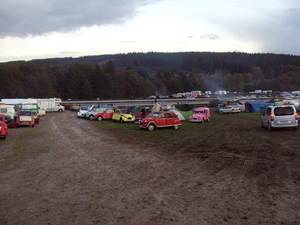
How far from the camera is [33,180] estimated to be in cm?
913

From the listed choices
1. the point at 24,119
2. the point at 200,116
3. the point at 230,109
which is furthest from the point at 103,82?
the point at 24,119

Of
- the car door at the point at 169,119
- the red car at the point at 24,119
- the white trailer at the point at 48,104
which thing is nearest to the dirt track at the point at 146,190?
the car door at the point at 169,119

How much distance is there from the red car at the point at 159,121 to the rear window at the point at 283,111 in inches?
319

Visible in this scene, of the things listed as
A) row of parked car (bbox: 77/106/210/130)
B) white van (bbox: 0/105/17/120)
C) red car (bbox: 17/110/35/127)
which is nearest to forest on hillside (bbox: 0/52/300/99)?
white van (bbox: 0/105/17/120)

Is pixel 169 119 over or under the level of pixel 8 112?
over

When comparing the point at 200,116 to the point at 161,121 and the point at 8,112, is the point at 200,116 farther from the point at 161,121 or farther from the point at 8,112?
the point at 8,112

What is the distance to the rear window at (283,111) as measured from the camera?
19641 mm

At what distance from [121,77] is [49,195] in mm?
97099

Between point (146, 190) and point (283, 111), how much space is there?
50.1 ft

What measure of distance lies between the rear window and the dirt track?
896cm

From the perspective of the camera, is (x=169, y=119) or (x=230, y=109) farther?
(x=230, y=109)

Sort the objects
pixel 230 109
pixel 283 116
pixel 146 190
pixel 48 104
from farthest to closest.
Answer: pixel 48 104
pixel 230 109
pixel 283 116
pixel 146 190

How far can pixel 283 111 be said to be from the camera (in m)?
19.7

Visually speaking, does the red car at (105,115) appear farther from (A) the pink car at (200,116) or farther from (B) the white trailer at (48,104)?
(B) the white trailer at (48,104)
